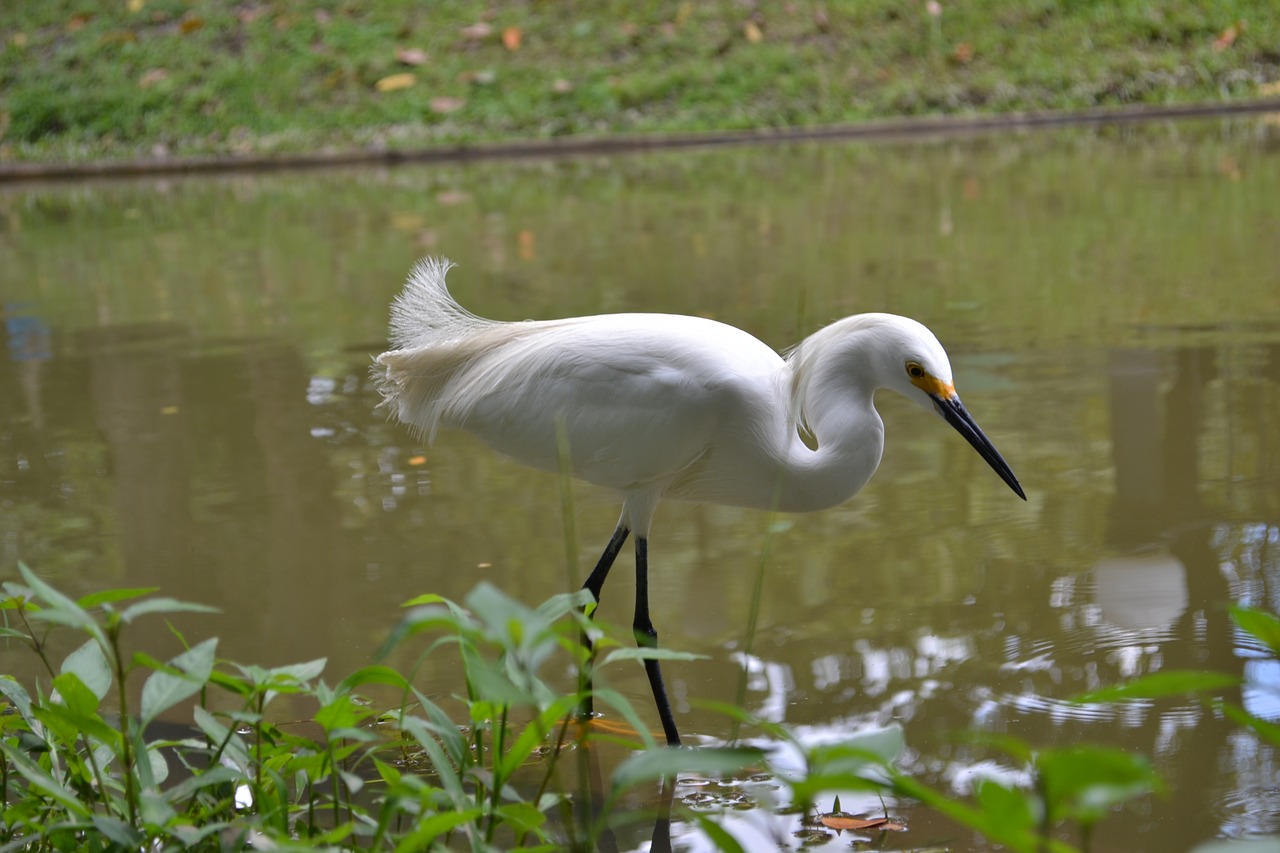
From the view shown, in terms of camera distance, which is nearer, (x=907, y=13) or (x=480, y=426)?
(x=480, y=426)

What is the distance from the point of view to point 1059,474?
13.9 feet

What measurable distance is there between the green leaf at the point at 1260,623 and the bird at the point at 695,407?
1.36 m

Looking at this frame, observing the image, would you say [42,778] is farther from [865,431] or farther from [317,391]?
[317,391]

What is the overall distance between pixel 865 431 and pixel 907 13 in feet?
38.5

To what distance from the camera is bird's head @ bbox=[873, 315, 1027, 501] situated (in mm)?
2699

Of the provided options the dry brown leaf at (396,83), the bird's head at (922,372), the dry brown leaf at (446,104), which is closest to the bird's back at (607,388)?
the bird's head at (922,372)

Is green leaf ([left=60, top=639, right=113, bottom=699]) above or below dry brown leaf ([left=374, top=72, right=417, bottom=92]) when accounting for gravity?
below

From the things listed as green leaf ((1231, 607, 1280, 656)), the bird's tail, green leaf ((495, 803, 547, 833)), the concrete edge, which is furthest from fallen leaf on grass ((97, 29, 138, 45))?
green leaf ((1231, 607, 1280, 656))

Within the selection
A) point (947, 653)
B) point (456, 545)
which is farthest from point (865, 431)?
point (456, 545)

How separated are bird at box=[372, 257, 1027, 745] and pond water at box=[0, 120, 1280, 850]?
0.25m

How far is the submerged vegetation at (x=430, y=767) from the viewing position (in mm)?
1254

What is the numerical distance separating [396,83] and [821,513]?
10628mm

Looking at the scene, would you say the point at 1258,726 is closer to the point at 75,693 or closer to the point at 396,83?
the point at 75,693

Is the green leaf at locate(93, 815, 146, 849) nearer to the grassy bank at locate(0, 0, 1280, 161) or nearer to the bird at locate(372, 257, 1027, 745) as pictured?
the bird at locate(372, 257, 1027, 745)
